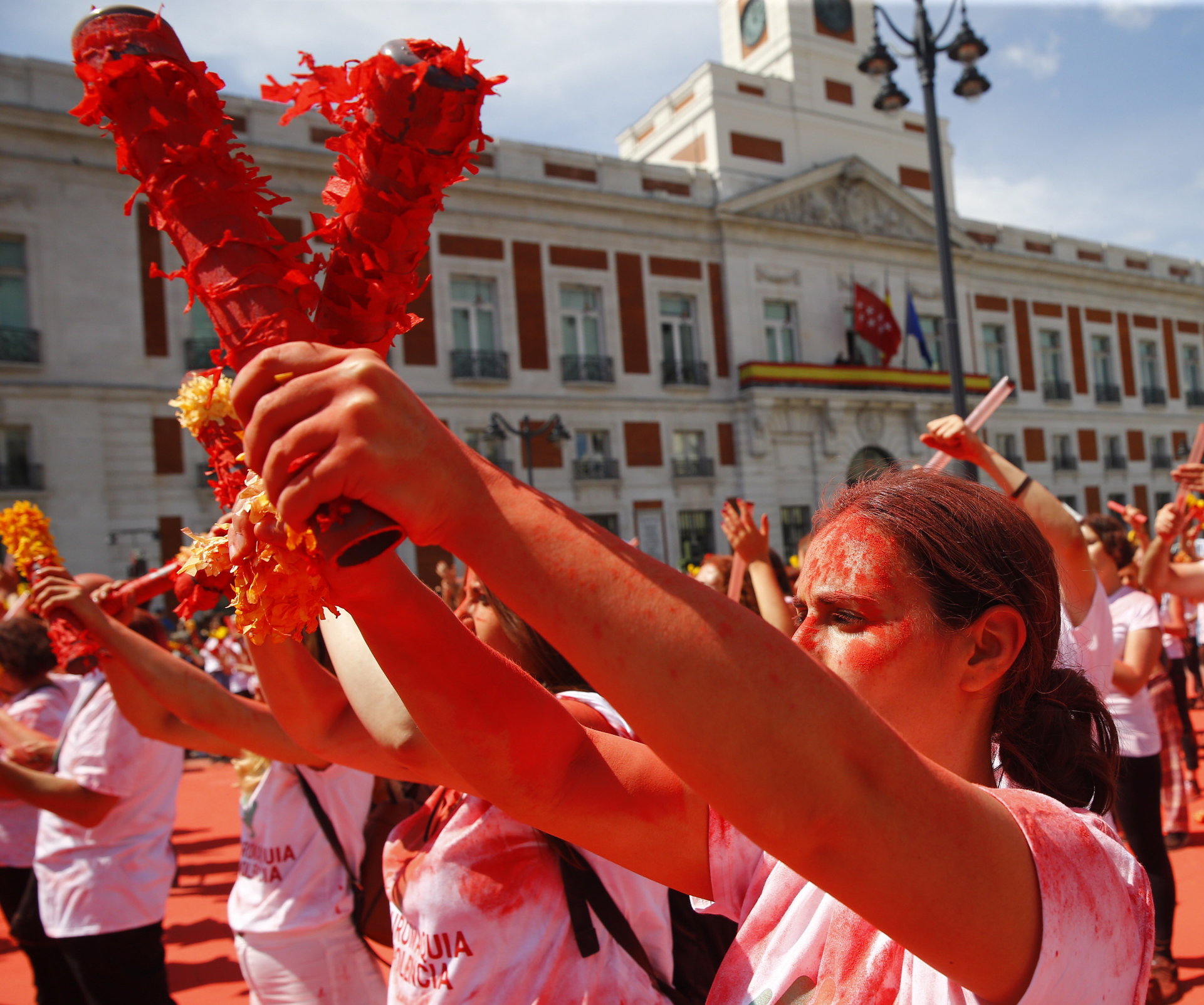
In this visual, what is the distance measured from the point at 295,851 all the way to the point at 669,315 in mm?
21422

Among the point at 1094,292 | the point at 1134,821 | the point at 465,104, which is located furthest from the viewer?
the point at 1094,292

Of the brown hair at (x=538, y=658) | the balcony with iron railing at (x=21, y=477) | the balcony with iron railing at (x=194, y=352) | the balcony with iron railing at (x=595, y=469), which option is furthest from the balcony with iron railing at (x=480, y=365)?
the brown hair at (x=538, y=658)

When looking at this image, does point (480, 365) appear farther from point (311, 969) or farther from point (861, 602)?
point (861, 602)

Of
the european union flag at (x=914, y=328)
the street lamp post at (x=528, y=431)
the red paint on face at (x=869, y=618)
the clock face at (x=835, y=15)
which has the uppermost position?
the clock face at (x=835, y=15)

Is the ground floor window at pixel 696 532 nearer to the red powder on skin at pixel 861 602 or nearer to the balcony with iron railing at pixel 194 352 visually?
the balcony with iron railing at pixel 194 352

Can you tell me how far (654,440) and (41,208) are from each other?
42.8 ft

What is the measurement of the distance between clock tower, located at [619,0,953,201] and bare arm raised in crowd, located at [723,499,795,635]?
21795 millimetres

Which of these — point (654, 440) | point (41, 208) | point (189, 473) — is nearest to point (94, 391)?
point (189, 473)

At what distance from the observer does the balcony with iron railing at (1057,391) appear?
28859mm

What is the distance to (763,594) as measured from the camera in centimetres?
347

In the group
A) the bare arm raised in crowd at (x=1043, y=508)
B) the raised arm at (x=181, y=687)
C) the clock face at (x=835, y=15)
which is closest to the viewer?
the raised arm at (x=181, y=687)

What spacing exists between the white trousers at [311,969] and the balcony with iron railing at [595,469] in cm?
1866

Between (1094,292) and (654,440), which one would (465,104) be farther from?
(1094,292)

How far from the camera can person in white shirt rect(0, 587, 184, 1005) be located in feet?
10.4
